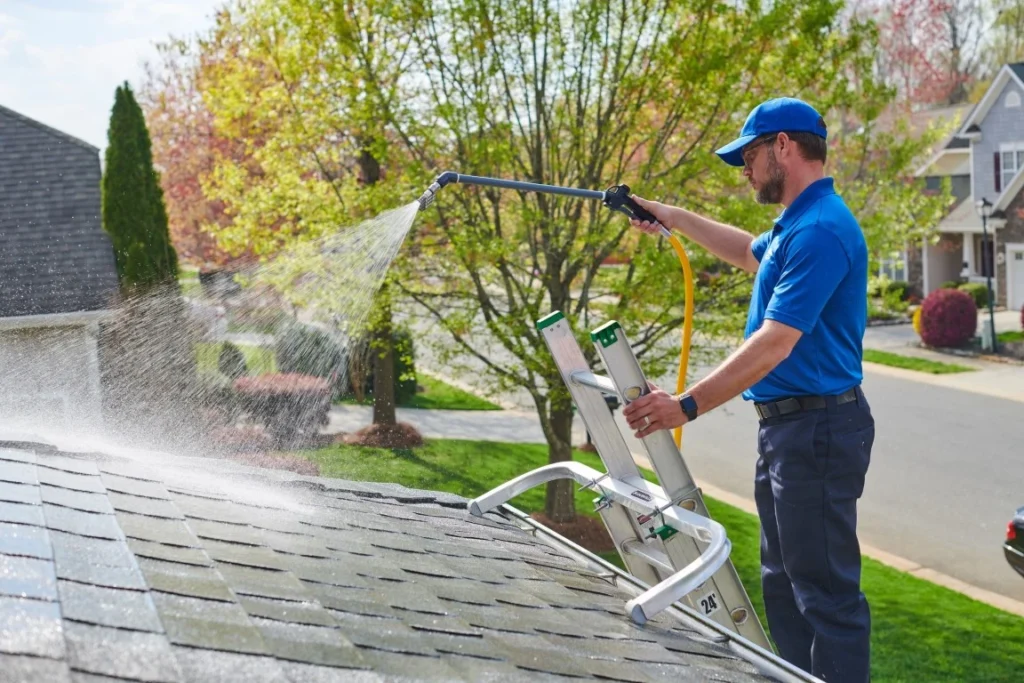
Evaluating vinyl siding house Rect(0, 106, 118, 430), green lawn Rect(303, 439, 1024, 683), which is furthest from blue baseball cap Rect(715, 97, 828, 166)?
vinyl siding house Rect(0, 106, 118, 430)

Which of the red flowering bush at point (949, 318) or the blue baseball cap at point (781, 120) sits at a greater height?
the blue baseball cap at point (781, 120)

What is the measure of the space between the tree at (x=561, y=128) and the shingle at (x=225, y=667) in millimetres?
6306

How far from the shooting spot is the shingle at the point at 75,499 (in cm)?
220

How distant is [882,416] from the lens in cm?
1656

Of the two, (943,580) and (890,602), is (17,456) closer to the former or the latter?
(890,602)

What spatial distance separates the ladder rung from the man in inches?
5.5

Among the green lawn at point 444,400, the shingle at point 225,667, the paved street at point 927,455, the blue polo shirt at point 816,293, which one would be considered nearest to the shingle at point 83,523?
the shingle at point 225,667

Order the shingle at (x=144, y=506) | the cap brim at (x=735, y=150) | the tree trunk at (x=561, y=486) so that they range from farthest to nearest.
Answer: the tree trunk at (x=561, y=486) < the cap brim at (x=735, y=150) < the shingle at (x=144, y=506)

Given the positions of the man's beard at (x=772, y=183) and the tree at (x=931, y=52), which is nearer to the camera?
the man's beard at (x=772, y=183)

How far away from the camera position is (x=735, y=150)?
3443mm

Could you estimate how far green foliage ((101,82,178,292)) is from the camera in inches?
523

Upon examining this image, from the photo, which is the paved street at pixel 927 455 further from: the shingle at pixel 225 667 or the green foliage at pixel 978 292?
the shingle at pixel 225 667

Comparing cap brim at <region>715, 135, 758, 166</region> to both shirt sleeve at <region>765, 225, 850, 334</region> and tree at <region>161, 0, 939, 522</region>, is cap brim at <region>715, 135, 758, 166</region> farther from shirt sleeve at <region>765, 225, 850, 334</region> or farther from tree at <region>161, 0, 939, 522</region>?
tree at <region>161, 0, 939, 522</region>

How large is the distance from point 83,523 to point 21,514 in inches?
4.6
